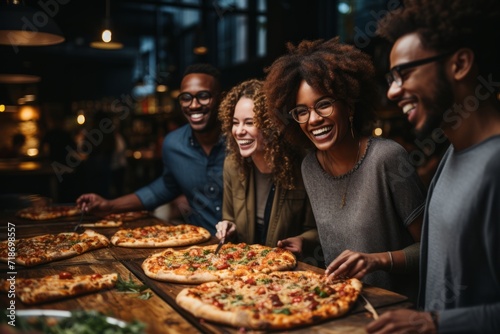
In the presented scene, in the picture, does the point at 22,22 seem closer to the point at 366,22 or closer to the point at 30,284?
the point at 30,284

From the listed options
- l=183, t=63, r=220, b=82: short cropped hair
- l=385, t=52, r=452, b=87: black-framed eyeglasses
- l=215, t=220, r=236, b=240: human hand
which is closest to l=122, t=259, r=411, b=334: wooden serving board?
l=215, t=220, r=236, b=240: human hand

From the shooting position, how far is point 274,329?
190 cm

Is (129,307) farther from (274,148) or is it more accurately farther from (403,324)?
(274,148)

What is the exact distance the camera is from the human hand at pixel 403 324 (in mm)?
1746

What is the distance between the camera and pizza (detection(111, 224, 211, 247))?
11.6ft

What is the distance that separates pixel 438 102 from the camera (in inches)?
76.3

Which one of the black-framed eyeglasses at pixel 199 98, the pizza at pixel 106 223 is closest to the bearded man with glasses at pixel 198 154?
the black-framed eyeglasses at pixel 199 98

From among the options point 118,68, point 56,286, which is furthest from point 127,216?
point 118,68

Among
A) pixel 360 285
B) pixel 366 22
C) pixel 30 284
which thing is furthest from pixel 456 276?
pixel 366 22

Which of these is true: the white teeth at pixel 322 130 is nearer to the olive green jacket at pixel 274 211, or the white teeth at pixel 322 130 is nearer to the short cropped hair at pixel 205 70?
the olive green jacket at pixel 274 211

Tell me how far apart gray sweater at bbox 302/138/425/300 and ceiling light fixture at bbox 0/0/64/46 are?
2498 millimetres

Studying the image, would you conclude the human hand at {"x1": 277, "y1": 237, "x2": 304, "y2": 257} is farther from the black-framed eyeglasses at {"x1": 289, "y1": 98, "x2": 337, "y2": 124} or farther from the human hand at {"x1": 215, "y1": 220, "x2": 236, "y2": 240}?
the black-framed eyeglasses at {"x1": 289, "y1": 98, "x2": 337, "y2": 124}

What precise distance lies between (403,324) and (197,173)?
288cm

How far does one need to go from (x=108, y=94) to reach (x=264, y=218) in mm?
18497
